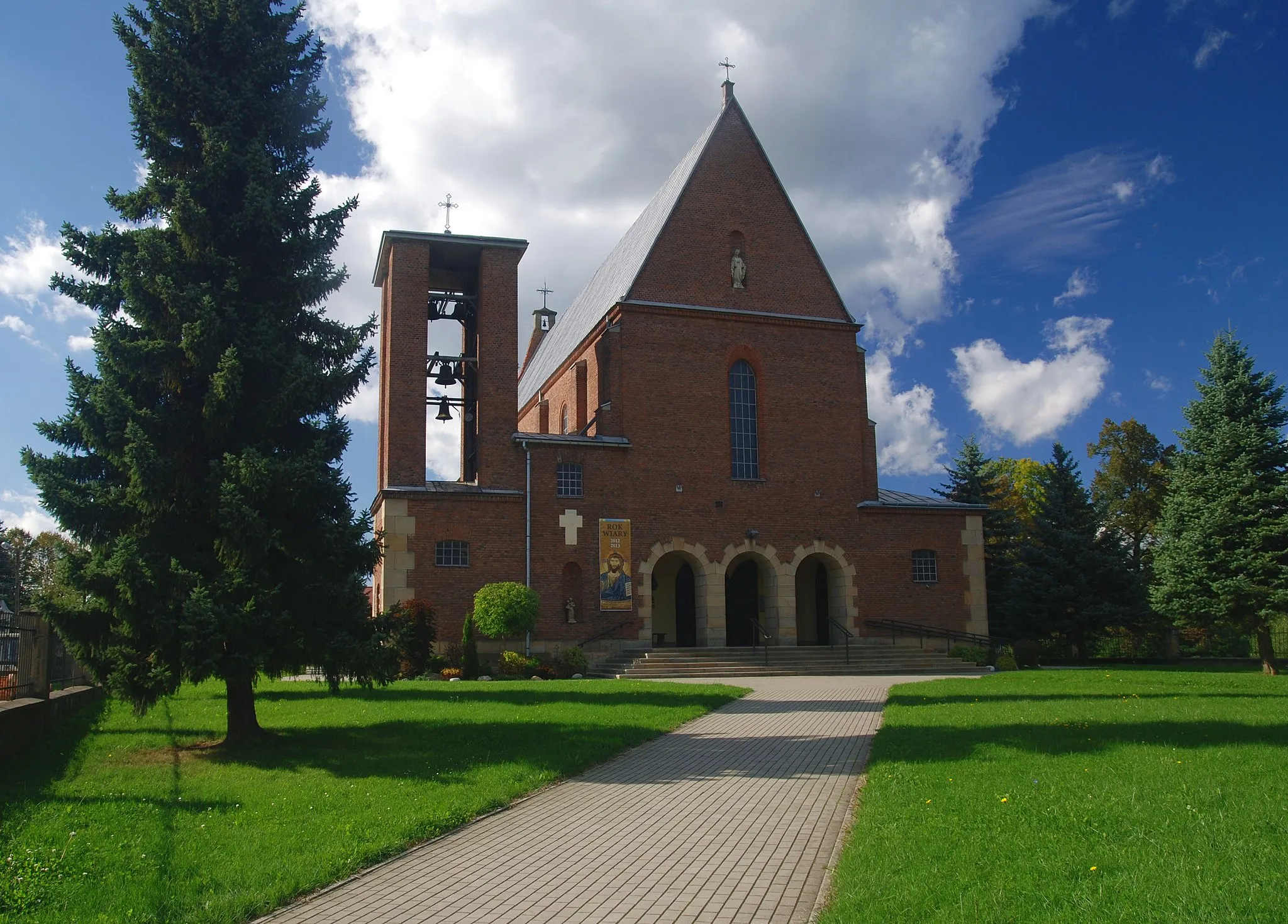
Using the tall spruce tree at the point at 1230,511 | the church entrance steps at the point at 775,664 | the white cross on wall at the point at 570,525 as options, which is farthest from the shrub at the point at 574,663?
Result: the tall spruce tree at the point at 1230,511

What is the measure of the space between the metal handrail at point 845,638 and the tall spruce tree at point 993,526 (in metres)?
5.78

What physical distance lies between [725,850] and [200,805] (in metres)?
4.75

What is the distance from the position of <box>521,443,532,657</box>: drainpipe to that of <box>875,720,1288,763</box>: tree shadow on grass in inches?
629

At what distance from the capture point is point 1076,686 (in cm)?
2072

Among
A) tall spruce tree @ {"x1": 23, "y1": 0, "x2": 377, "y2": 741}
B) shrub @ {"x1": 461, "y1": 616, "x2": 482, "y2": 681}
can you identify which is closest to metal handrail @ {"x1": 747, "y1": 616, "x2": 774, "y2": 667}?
shrub @ {"x1": 461, "y1": 616, "x2": 482, "y2": 681}

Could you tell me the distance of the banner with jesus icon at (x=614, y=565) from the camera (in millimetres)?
29484

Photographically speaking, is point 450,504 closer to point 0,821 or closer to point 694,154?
point 694,154

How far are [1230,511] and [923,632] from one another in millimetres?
9407

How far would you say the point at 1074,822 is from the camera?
23.7 ft

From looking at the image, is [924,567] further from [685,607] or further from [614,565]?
[614,565]

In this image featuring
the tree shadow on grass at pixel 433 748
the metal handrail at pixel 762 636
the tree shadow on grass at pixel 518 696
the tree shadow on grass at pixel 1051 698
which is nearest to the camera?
the tree shadow on grass at pixel 433 748

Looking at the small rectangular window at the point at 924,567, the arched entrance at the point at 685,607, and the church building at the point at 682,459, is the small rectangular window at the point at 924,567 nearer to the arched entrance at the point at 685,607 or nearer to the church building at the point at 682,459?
the church building at the point at 682,459

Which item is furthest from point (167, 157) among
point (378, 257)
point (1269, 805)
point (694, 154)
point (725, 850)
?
point (694, 154)

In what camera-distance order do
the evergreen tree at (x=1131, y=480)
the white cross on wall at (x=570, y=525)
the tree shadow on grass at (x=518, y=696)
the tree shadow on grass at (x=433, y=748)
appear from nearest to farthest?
the tree shadow on grass at (x=433, y=748), the tree shadow on grass at (x=518, y=696), the white cross on wall at (x=570, y=525), the evergreen tree at (x=1131, y=480)
